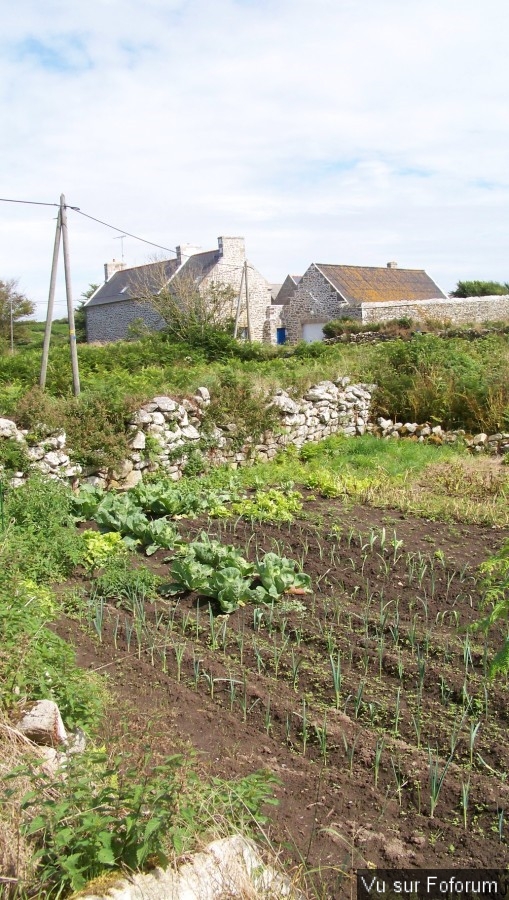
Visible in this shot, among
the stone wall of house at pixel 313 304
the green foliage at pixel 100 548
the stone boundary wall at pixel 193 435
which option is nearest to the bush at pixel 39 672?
the green foliage at pixel 100 548

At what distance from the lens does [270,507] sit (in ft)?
27.1

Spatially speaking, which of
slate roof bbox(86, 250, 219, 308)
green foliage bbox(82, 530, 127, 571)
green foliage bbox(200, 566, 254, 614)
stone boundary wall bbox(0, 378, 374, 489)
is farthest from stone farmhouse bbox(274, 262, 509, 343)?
green foliage bbox(200, 566, 254, 614)

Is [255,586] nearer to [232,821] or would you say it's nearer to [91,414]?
[232,821]

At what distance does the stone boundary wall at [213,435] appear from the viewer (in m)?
8.84

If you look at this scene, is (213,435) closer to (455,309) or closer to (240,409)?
(240,409)

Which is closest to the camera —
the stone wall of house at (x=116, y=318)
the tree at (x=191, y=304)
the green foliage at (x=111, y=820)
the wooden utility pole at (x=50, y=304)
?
the green foliage at (x=111, y=820)

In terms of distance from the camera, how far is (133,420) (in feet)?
31.7

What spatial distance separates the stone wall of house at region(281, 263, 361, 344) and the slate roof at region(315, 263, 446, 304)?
378 millimetres

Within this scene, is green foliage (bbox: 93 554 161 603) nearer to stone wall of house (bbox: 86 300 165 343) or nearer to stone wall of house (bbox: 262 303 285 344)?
stone wall of house (bbox: 86 300 165 343)

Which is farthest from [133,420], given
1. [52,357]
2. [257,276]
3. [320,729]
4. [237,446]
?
[257,276]

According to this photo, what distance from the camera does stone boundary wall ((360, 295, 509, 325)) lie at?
95.7ft

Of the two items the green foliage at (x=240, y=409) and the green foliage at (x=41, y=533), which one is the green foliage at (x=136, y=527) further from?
the green foliage at (x=240, y=409)

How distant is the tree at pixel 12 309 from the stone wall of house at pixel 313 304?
14.7 metres

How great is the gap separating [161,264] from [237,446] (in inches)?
Result: 1135
